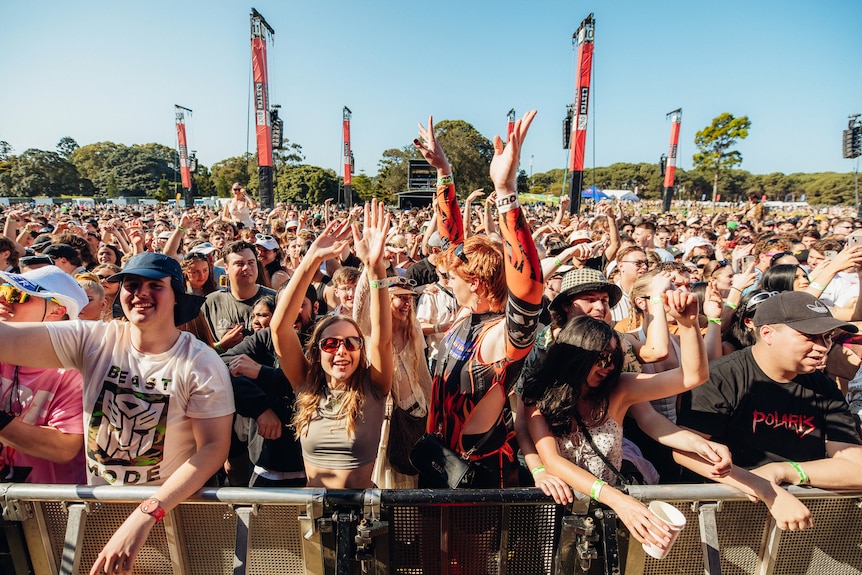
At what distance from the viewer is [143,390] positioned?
1835mm

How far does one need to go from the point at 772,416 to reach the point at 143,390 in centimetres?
280

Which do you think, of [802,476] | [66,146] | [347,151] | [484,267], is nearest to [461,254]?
[484,267]

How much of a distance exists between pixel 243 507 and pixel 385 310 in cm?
100

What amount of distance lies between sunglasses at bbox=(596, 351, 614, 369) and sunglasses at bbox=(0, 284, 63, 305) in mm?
2601

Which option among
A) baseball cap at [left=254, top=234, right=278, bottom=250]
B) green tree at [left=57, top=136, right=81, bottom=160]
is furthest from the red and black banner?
green tree at [left=57, top=136, right=81, bottom=160]

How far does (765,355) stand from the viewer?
2203 mm

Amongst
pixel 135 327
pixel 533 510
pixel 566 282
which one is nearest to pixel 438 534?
pixel 533 510

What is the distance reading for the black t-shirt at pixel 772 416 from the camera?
2111 millimetres

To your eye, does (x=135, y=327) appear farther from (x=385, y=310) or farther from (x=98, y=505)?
(x=385, y=310)

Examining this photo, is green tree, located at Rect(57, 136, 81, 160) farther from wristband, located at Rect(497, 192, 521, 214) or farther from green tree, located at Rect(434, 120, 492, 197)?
wristband, located at Rect(497, 192, 521, 214)

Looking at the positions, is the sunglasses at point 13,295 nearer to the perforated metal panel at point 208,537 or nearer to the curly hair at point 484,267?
the perforated metal panel at point 208,537

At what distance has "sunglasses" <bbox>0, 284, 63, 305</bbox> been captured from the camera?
1995 mm

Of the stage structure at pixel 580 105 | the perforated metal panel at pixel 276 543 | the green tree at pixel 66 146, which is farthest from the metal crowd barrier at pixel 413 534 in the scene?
the green tree at pixel 66 146

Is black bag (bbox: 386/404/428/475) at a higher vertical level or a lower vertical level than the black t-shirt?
lower
